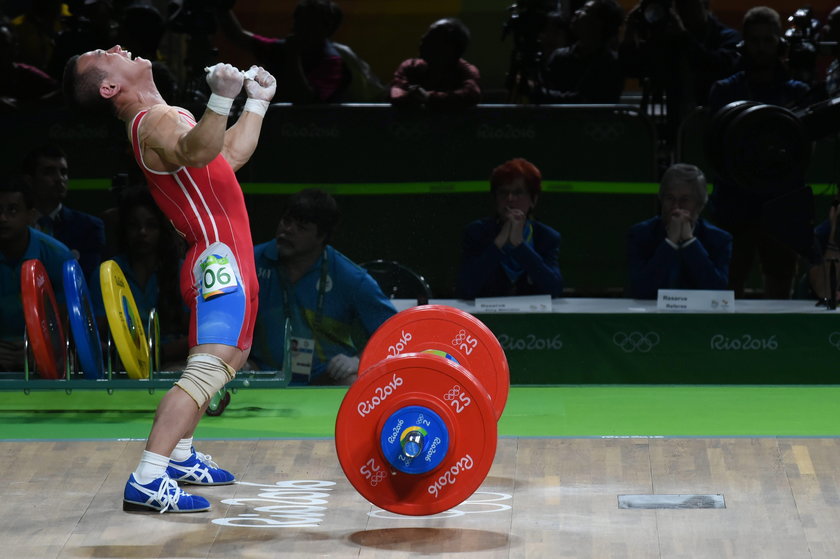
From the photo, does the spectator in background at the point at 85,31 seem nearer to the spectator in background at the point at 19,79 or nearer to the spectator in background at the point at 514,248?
the spectator in background at the point at 19,79

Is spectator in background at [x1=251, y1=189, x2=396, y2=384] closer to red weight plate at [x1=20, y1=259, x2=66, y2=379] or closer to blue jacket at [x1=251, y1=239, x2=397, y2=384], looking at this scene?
blue jacket at [x1=251, y1=239, x2=397, y2=384]

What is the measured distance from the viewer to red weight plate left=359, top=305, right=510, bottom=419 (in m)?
5.44

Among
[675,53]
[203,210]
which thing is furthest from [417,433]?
[675,53]

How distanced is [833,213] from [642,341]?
1.30 m

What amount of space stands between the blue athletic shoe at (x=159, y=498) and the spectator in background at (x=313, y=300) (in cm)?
232

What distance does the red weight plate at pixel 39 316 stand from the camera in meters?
6.21

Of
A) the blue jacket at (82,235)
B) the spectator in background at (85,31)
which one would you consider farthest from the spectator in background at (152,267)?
the spectator in background at (85,31)

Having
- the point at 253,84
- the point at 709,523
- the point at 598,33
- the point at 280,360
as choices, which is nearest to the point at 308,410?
the point at 280,360

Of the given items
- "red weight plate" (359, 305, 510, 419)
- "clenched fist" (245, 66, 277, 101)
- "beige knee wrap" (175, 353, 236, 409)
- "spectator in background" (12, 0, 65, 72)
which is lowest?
"red weight plate" (359, 305, 510, 419)

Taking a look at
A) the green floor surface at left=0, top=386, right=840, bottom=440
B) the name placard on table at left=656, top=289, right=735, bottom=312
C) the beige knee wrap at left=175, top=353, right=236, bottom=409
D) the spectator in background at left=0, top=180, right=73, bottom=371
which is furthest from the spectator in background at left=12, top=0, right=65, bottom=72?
the beige knee wrap at left=175, top=353, right=236, bottom=409

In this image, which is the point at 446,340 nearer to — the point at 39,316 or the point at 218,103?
the point at 218,103

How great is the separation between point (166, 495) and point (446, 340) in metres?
1.24

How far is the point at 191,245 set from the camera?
5.07 metres

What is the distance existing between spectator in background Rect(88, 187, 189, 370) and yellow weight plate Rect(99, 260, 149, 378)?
2.29ft
